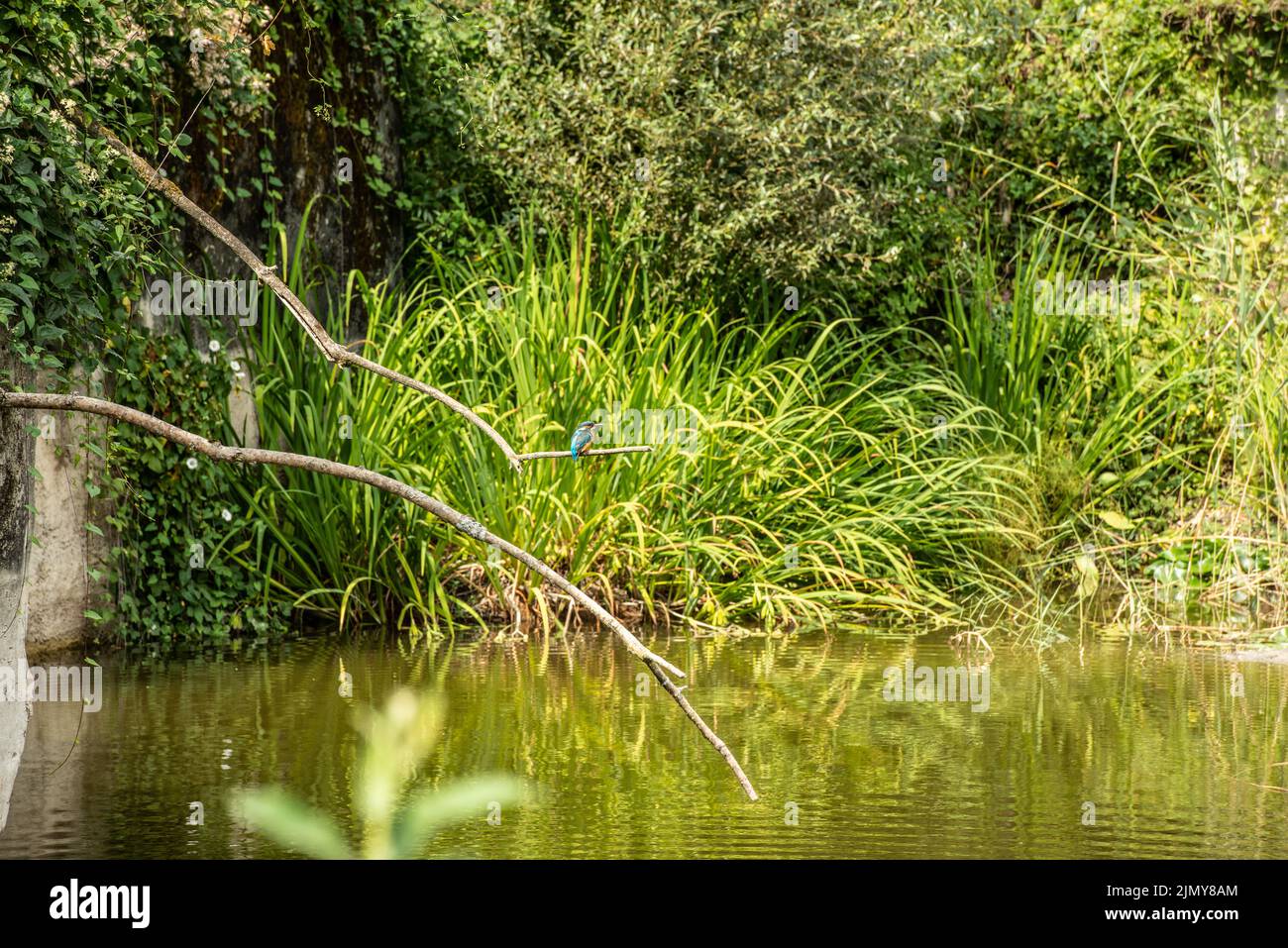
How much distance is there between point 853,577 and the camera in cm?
756

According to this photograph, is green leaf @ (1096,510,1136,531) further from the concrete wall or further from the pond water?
the concrete wall

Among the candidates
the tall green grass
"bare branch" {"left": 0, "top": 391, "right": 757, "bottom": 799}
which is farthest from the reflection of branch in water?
"bare branch" {"left": 0, "top": 391, "right": 757, "bottom": 799}

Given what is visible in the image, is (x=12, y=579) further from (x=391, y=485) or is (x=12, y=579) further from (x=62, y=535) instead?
(x=62, y=535)

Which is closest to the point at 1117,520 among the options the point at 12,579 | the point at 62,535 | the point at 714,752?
the point at 714,752

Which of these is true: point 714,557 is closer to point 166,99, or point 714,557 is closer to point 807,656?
point 807,656

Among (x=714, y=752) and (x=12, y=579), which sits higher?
(x=12, y=579)

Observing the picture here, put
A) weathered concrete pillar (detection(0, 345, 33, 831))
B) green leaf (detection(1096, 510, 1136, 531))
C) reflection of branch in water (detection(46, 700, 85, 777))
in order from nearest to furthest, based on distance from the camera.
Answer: weathered concrete pillar (detection(0, 345, 33, 831))
reflection of branch in water (detection(46, 700, 85, 777))
green leaf (detection(1096, 510, 1136, 531))

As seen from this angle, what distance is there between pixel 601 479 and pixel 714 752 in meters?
2.64

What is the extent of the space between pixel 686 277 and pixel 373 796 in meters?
7.20

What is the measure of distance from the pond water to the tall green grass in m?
0.49

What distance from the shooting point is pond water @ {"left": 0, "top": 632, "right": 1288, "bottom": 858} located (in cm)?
396

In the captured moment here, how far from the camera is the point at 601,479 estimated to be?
24.2 ft

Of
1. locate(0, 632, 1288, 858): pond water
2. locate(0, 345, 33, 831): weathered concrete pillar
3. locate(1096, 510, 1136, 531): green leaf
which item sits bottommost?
locate(0, 632, 1288, 858): pond water
